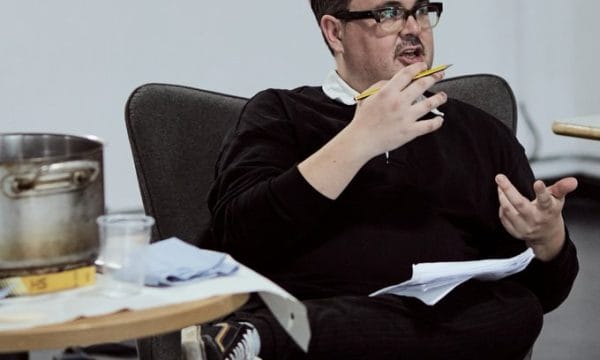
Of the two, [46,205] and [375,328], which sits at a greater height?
[46,205]

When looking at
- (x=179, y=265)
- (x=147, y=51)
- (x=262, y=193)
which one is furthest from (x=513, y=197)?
(x=147, y=51)

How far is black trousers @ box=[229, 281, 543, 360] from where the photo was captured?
1730 millimetres

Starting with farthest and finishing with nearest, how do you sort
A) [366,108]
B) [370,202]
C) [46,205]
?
[370,202], [366,108], [46,205]

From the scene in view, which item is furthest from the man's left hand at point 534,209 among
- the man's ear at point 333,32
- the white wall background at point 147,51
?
the white wall background at point 147,51

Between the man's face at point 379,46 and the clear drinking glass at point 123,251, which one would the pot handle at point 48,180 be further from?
the man's face at point 379,46

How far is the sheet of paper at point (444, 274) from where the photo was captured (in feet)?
5.74

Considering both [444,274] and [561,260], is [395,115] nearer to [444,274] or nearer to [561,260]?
[444,274]

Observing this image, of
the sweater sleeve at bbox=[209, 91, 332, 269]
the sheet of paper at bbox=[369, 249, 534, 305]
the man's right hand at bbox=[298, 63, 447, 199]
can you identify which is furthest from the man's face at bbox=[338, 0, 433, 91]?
the sheet of paper at bbox=[369, 249, 534, 305]

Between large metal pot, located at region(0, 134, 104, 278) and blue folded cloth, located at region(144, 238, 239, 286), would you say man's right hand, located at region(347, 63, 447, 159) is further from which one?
large metal pot, located at region(0, 134, 104, 278)

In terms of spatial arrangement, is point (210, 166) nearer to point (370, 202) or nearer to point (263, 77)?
point (370, 202)

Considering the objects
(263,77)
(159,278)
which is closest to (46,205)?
(159,278)

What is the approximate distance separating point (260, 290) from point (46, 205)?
241mm

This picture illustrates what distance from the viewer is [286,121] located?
2.03 m

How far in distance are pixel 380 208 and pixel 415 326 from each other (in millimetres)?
255
